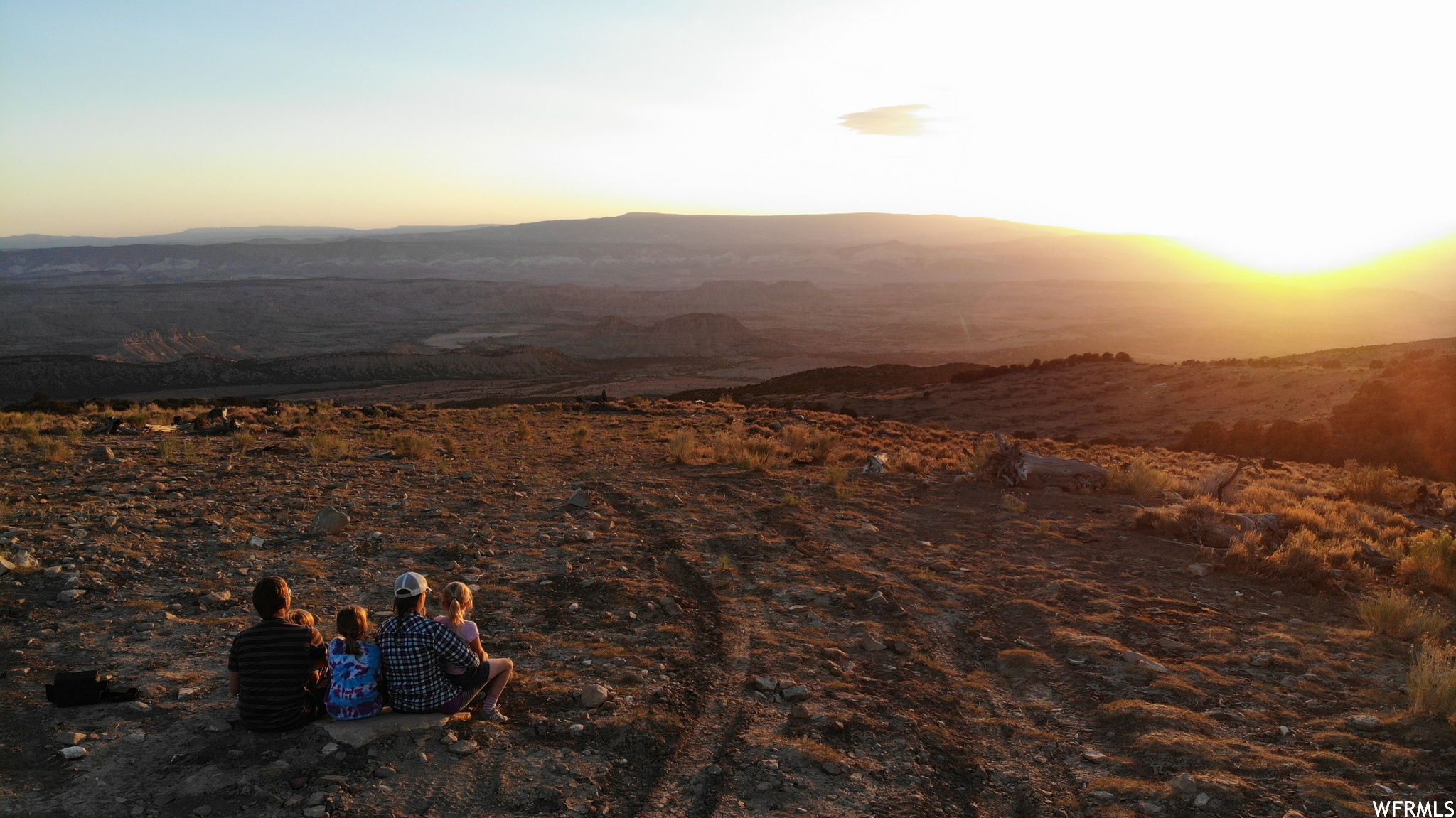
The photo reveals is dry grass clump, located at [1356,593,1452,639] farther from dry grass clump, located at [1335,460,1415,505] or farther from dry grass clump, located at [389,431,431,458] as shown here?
dry grass clump, located at [389,431,431,458]

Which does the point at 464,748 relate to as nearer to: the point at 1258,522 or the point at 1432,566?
the point at 1432,566

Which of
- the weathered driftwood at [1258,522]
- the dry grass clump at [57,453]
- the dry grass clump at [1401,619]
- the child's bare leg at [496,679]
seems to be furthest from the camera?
the dry grass clump at [57,453]

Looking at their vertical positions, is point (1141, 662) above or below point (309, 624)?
below

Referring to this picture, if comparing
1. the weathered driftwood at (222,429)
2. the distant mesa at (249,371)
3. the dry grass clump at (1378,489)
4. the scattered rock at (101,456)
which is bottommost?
the distant mesa at (249,371)

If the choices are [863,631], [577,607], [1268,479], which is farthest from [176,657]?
[1268,479]

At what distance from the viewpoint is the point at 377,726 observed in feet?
15.5

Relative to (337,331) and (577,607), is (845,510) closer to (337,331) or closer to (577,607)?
(577,607)

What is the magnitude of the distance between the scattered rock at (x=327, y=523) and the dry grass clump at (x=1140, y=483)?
11.7m

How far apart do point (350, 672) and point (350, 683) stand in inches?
2.6

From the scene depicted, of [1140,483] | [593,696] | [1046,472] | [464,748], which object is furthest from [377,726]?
[1140,483]

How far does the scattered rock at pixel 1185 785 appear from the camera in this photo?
14.7ft

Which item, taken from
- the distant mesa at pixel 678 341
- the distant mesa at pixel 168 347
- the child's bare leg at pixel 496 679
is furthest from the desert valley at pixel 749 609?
the distant mesa at pixel 168 347

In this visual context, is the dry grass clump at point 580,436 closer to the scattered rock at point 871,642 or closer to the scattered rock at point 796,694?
the scattered rock at point 871,642

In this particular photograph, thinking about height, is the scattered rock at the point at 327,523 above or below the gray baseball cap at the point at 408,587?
below
